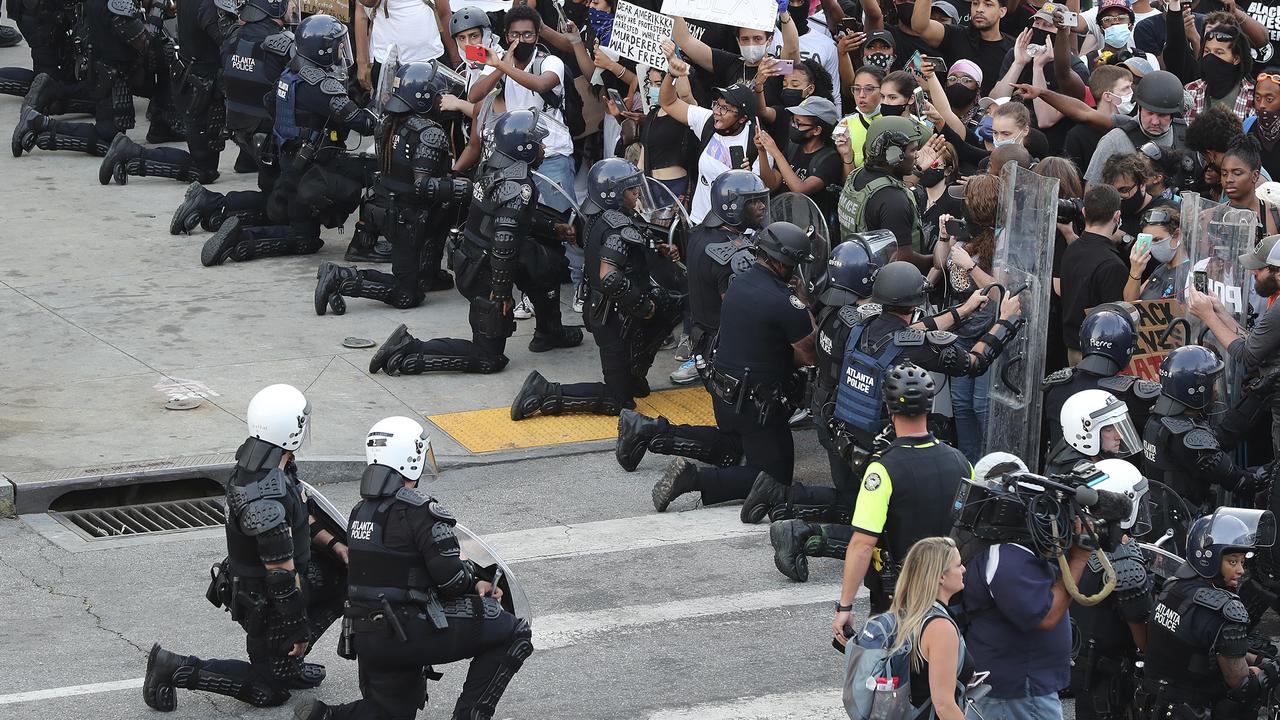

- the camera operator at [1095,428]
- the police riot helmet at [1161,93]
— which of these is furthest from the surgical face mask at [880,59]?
the camera operator at [1095,428]

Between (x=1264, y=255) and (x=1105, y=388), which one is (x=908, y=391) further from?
(x=1264, y=255)

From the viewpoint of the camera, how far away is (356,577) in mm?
6945

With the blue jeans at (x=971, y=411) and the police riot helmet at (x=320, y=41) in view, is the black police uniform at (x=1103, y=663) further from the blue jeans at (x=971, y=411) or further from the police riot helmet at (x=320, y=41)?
the police riot helmet at (x=320, y=41)

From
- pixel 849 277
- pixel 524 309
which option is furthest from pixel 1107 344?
pixel 524 309

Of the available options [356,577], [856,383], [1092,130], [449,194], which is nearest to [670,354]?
[449,194]

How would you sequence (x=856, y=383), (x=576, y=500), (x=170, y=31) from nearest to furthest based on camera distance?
(x=856, y=383), (x=576, y=500), (x=170, y=31)

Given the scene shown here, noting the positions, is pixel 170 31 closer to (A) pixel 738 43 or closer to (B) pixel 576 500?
(A) pixel 738 43

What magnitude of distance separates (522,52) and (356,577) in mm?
7346

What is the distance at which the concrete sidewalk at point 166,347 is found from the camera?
11039 millimetres

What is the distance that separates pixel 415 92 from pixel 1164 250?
5859mm

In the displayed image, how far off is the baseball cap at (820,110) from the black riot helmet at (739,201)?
42.2 inches

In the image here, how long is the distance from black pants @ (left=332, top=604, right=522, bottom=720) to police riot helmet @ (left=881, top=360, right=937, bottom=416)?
1890 mm

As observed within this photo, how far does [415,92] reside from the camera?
12.6 m

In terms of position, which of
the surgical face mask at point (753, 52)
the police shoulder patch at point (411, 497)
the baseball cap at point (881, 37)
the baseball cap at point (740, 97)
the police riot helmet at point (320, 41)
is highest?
the baseball cap at point (881, 37)
